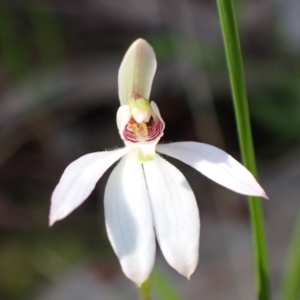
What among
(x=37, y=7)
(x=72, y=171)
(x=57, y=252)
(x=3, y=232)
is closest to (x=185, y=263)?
(x=72, y=171)

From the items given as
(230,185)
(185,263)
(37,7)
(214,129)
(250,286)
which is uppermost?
(37,7)

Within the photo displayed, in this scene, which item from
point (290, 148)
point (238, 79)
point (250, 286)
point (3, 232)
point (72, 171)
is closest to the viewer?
point (238, 79)

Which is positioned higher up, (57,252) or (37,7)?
(37,7)

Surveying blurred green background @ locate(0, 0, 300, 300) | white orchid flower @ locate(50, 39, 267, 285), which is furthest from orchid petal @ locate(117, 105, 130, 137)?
blurred green background @ locate(0, 0, 300, 300)

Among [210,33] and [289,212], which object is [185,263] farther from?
[210,33]

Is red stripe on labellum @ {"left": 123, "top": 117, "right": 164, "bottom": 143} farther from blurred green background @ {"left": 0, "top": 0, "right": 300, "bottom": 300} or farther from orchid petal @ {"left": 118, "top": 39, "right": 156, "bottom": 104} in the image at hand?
blurred green background @ {"left": 0, "top": 0, "right": 300, "bottom": 300}

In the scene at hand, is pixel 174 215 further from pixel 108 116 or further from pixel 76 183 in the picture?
pixel 108 116

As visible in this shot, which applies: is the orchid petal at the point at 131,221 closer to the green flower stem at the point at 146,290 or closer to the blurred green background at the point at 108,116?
the green flower stem at the point at 146,290
